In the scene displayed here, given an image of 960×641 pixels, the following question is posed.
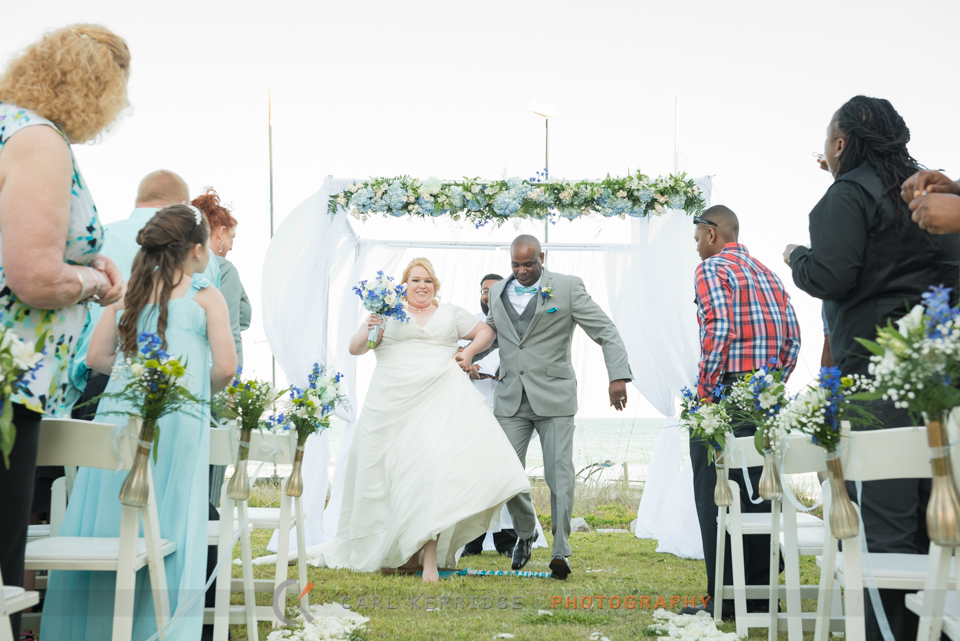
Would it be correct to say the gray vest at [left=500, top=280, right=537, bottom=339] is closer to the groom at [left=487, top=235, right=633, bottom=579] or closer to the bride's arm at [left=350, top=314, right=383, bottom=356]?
the groom at [left=487, top=235, right=633, bottom=579]

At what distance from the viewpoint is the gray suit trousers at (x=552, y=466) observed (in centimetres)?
485

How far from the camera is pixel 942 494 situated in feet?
5.08

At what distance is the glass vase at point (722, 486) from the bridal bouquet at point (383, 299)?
254 cm

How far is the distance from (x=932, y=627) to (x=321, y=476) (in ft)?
16.8

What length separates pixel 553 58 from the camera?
14.2 meters

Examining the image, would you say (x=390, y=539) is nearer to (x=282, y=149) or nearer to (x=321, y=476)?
(x=321, y=476)

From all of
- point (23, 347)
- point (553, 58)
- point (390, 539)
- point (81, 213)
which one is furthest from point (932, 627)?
point (553, 58)

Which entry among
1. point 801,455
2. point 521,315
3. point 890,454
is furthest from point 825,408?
point 521,315

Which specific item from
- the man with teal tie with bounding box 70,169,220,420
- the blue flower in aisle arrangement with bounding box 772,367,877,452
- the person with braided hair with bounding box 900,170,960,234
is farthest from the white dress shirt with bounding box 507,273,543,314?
the person with braided hair with bounding box 900,170,960,234

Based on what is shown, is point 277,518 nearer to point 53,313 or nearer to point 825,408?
point 53,313

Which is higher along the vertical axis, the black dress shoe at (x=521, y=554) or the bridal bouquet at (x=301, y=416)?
the bridal bouquet at (x=301, y=416)

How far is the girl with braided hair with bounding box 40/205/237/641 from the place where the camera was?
2410mm

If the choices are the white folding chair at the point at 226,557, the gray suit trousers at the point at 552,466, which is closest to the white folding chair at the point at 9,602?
the white folding chair at the point at 226,557

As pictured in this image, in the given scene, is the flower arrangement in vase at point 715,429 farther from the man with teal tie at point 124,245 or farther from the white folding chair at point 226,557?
the man with teal tie at point 124,245
